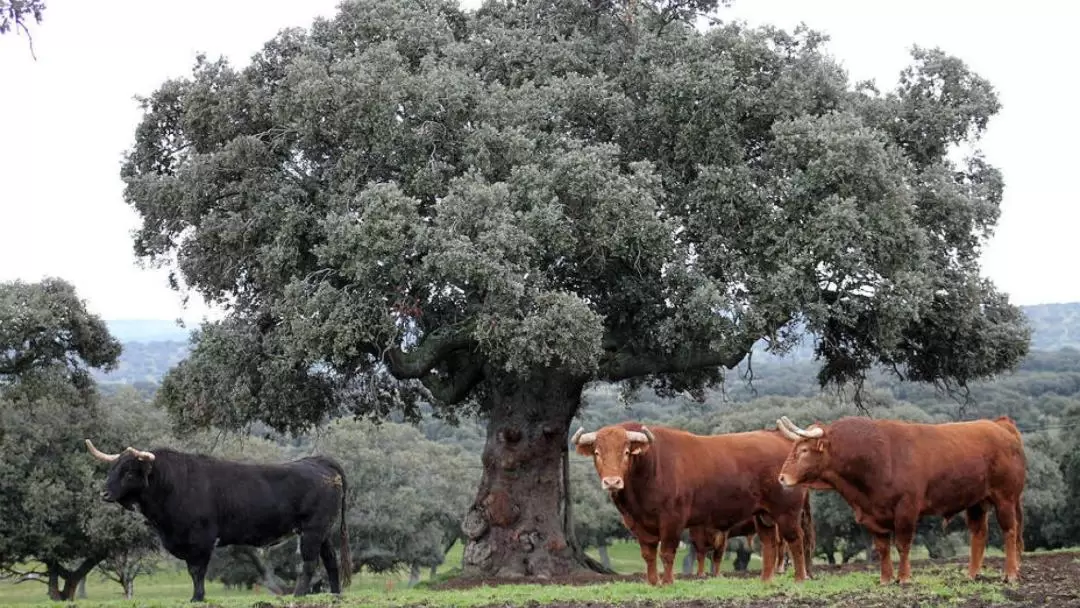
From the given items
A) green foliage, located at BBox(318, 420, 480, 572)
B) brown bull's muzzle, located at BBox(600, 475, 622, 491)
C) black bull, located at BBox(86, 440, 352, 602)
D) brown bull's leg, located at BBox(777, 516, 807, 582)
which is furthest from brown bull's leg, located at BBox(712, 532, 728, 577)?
green foliage, located at BBox(318, 420, 480, 572)

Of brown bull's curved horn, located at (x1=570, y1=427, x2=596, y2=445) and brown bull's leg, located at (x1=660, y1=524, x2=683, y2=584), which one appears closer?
brown bull's curved horn, located at (x1=570, y1=427, x2=596, y2=445)

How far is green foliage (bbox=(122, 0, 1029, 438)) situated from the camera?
61.7ft

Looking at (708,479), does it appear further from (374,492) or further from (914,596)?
(374,492)

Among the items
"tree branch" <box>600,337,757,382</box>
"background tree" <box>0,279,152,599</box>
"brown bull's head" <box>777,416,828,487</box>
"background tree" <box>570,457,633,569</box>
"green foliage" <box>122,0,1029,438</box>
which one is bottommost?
"background tree" <box>570,457,633,569</box>

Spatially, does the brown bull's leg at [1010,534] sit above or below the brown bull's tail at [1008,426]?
below

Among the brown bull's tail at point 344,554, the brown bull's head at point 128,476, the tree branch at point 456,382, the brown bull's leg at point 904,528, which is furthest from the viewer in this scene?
the tree branch at point 456,382

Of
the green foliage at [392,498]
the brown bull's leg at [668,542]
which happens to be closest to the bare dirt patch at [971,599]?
the brown bull's leg at [668,542]

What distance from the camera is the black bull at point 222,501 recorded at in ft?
50.4

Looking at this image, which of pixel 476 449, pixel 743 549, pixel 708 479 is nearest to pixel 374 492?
pixel 743 549

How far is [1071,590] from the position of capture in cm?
1189

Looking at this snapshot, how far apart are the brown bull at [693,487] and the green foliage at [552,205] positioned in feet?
14.4

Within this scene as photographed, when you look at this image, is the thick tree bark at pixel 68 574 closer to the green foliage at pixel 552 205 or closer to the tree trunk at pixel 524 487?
the green foliage at pixel 552 205

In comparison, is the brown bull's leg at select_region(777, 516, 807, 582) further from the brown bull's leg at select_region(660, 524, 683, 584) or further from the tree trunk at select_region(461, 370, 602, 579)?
the tree trunk at select_region(461, 370, 602, 579)

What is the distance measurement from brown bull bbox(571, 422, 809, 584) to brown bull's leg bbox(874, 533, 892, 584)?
54.9 inches
